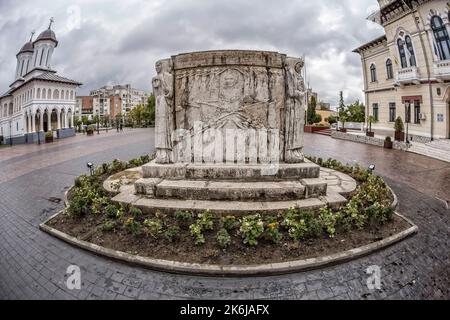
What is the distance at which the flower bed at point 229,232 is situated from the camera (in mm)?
4508

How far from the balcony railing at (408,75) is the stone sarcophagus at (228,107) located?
18573 millimetres

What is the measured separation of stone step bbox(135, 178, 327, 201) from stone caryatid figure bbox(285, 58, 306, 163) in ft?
4.53

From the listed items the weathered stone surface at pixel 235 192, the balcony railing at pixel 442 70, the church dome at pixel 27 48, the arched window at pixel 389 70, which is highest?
the church dome at pixel 27 48

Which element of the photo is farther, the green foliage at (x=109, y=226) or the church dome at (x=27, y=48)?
the church dome at (x=27, y=48)

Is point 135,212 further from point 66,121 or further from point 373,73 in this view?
point 66,121

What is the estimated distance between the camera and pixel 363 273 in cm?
414

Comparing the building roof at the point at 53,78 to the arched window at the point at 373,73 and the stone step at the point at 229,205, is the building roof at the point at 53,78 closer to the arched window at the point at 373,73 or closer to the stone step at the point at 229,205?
the stone step at the point at 229,205

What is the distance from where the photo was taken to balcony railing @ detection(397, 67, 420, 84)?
20312 mm

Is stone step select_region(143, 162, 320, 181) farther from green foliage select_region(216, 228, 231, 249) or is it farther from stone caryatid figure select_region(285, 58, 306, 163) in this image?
green foliage select_region(216, 228, 231, 249)

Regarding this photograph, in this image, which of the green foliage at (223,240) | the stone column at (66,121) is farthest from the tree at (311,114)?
the green foliage at (223,240)

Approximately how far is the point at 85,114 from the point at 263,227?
11660 centimetres

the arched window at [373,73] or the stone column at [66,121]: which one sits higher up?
the arched window at [373,73]

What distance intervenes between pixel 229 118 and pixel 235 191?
2345 millimetres

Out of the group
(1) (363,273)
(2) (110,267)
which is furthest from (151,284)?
(1) (363,273)
